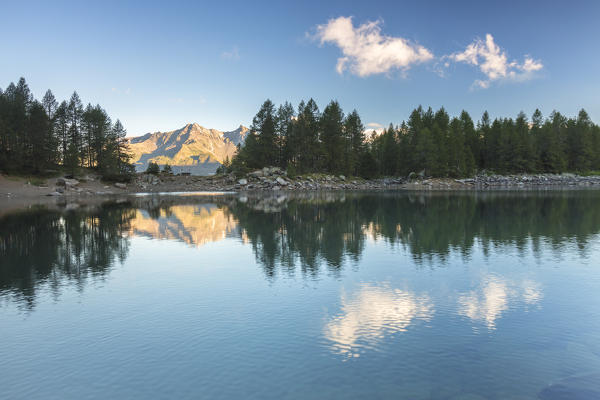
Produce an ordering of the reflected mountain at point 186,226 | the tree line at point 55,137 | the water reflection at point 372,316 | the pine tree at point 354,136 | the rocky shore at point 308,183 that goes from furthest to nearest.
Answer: the pine tree at point 354,136 < the rocky shore at point 308,183 < the tree line at point 55,137 < the reflected mountain at point 186,226 < the water reflection at point 372,316

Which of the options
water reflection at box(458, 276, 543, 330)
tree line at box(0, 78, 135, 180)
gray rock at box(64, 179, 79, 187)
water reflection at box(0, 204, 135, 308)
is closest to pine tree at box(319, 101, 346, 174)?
tree line at box(0, 78, 135, 180)

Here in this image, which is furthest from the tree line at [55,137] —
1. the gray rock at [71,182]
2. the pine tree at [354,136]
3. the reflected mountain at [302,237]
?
the pine tree at [354,136]

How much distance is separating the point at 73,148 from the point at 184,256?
90.9m

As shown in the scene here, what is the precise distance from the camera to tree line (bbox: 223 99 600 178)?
122 m

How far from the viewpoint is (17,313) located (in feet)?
44.0

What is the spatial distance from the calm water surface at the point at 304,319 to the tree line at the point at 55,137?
78.9m

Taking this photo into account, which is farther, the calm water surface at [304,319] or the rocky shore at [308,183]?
the rocky shore at [308,183]

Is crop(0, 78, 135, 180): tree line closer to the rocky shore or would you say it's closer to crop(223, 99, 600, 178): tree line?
the rocky shore

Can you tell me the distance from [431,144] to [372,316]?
11662 cm

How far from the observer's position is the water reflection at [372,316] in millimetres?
10734

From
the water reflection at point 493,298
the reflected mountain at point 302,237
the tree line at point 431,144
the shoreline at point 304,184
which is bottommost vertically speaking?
the water reflection at point 493,298

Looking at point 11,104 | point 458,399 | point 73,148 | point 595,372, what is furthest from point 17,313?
point 11,104

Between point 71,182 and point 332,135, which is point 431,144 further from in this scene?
point 71,182

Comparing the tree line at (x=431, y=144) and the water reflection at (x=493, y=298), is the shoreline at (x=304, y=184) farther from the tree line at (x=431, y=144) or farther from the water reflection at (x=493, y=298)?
the water reflection at (x=493, y=298)
